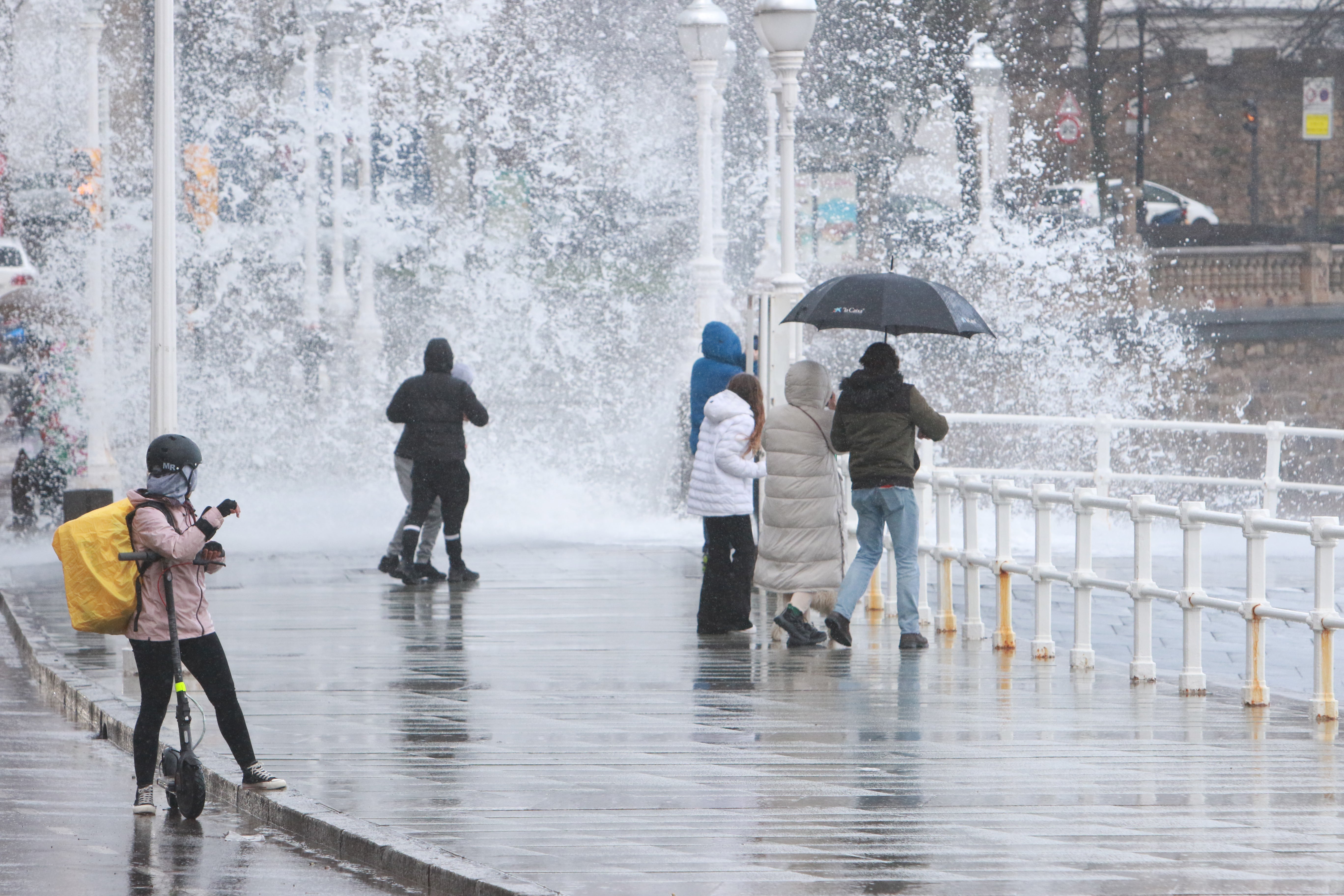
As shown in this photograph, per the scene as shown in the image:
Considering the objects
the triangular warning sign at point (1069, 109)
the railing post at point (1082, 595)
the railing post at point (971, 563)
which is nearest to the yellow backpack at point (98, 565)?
the railing post at point (1082, 595)

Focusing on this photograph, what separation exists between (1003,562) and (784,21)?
15.2 feet

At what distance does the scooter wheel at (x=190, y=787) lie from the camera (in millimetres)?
7375

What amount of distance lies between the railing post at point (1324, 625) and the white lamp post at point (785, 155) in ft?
15.7

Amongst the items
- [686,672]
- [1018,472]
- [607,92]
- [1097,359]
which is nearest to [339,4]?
[607,92]

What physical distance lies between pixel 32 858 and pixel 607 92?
105ft

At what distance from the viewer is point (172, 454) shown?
24.1ft

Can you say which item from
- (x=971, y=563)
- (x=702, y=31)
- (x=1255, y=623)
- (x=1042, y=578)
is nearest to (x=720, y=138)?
(x=702, y=31)

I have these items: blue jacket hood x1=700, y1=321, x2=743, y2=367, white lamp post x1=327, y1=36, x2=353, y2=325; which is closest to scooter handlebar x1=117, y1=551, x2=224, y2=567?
blue jacket hood x1=700, y1=321, x2=743, y2=367

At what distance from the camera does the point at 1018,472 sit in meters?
16.8

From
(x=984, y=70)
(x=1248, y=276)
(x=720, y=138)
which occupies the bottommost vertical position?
(x=1248, y=276)

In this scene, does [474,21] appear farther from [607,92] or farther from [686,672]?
[686,672]

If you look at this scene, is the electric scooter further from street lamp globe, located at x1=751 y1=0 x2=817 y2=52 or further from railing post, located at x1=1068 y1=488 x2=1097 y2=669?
street lamp globe, located at x1=751 y1=0 x2=817 y2=52

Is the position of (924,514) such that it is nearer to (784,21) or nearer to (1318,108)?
(784,21)

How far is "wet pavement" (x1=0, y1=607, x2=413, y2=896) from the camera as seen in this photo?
639 cm
